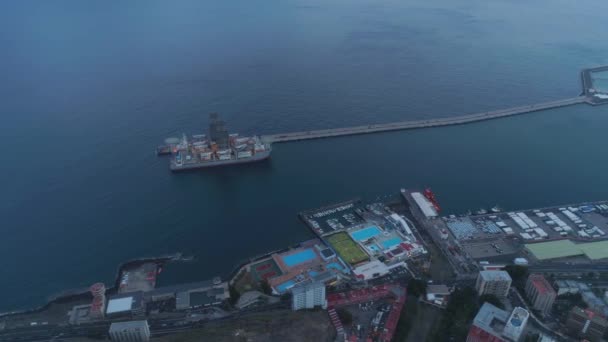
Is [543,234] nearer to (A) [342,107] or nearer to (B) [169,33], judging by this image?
(A) [342,107]

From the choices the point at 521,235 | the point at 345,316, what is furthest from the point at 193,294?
the point at 521,235

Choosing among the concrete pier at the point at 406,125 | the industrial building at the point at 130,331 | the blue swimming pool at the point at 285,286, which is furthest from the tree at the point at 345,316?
the concrete pier at the point at 406,125

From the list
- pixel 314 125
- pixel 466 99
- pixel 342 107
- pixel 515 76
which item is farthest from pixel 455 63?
pixel 314 125

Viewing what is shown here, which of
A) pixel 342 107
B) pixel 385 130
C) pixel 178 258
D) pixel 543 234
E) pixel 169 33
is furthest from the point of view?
pixel 169 33

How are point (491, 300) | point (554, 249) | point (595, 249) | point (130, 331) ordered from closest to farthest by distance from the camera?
point (130, 331) → point (491, 300) → point (595, 249) → point (554, 249)

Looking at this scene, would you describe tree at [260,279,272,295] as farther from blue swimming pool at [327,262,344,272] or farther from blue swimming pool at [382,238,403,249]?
blue swimming pool at [382,238,403,249]

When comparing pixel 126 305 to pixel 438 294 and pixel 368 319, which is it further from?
pixel 438 294
